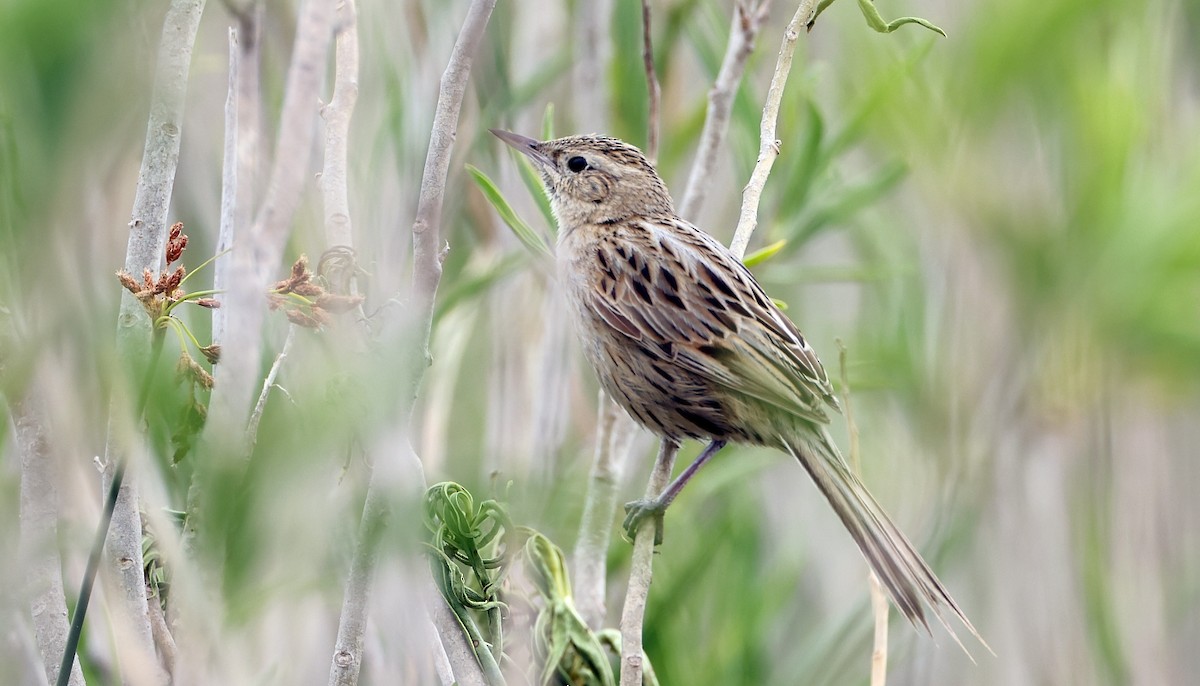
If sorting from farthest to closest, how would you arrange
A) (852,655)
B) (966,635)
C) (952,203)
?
(966,635)
(952,203)
(852,655)

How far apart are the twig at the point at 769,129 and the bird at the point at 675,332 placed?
183mm

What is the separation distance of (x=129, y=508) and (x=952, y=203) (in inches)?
102

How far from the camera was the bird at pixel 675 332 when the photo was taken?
116 inches

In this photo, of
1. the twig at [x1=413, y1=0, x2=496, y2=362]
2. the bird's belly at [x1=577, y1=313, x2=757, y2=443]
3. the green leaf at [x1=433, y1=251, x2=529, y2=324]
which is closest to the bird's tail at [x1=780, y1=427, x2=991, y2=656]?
the bird's belly at [x1=577, y1=313, x2=757, y2=443]

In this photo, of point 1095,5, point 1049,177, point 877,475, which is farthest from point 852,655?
point 1095,5

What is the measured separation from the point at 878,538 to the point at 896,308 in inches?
45.5

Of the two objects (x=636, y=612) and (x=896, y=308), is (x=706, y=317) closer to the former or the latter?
(x=896, y=308)

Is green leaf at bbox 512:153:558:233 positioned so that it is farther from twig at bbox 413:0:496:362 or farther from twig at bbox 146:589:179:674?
twig at bbox 146:589:179:674

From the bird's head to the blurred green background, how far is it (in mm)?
144

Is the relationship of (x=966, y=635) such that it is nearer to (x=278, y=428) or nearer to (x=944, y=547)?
(x=944, y=547)

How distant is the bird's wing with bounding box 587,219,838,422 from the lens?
10.0 ft

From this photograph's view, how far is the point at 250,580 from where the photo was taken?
60.4 inches

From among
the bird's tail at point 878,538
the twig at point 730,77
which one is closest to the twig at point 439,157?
the twig at point 730,77

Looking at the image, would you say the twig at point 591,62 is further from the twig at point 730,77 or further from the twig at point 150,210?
the twig at point 150,210
